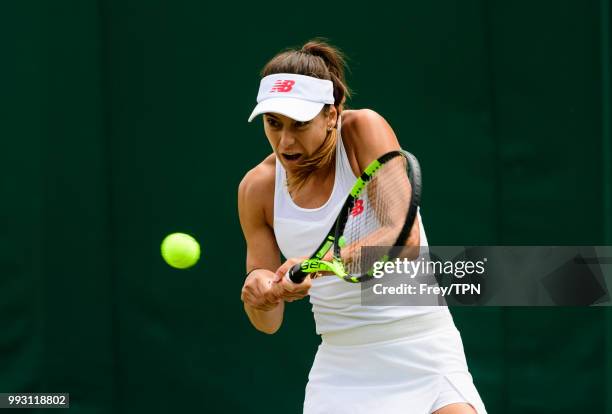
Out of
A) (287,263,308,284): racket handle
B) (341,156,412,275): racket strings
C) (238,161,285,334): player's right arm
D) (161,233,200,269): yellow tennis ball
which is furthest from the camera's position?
(161,233,200,269): yellow tennis ball

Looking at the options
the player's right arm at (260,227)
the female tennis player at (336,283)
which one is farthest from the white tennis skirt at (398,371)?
the player's right arm at (260,227)

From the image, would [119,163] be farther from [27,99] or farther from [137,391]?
[137,391]

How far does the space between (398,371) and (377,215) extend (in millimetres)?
455

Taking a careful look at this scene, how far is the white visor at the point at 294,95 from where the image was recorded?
9.55 feet

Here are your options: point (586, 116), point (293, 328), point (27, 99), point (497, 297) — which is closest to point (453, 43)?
point (586, 116)

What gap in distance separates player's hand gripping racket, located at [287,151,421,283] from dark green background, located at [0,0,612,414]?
4.97 feet

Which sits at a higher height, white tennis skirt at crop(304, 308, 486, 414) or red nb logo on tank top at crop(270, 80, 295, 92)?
red nb logo on tank top at crop(270, 80, 295, 92)

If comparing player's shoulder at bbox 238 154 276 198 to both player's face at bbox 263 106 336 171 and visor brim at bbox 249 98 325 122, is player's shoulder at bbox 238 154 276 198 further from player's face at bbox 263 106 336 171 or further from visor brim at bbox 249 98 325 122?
visor brim at bbox 249 98 325 122

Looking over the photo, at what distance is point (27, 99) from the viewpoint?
4.49 meters

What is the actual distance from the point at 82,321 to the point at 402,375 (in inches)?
80.4

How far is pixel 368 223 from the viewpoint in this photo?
2988 millimetres

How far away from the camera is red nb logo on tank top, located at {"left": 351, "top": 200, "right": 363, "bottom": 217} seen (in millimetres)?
2969

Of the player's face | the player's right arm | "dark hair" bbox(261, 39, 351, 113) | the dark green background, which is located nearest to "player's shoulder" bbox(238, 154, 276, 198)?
the player's right arm

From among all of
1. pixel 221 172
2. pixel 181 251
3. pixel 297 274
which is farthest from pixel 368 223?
pixel 221 172
